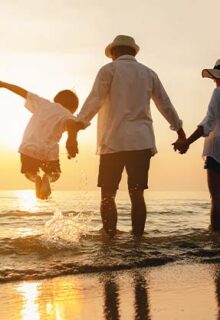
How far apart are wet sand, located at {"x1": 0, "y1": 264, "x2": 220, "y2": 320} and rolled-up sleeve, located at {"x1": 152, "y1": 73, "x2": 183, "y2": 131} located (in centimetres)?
255

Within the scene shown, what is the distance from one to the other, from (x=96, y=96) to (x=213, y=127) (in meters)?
1.57

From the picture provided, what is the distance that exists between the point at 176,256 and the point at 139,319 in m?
2.51

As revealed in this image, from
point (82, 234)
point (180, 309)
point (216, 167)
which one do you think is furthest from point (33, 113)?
point (180, 309)

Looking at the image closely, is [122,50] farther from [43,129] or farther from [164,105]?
[43,129]

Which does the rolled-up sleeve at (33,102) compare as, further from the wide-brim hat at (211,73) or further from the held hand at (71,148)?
the wide-brim hat at (211,73)

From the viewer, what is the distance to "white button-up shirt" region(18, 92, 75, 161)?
6.07 meters

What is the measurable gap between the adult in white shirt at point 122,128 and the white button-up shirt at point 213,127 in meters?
0.78

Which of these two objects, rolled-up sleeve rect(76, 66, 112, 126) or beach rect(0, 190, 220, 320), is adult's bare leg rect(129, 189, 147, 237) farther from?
rolled-up sleeve rect(76, 66, 112, 126)

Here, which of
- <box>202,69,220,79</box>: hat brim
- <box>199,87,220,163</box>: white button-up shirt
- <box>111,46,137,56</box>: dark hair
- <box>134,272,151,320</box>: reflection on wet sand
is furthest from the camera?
<box>202,69,220,79</box>: hat brim

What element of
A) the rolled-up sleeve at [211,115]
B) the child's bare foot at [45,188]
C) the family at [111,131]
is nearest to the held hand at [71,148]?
the family at [111,131]

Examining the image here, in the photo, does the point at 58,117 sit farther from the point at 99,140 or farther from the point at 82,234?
the point at 82,234

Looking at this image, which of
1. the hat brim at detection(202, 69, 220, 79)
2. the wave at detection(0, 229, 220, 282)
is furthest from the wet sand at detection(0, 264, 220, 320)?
the hat brim at detection(202, 69, 220, 79)

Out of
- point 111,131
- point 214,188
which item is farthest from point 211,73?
point 111,131

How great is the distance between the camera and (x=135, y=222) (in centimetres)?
626
